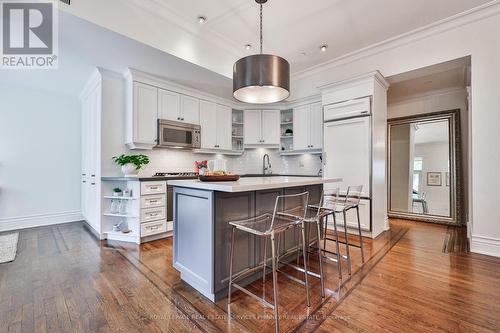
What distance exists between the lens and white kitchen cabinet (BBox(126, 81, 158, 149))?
3.62 metres

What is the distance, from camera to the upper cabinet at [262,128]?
534cm

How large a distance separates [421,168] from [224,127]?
427cm

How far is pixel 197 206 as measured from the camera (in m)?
1.94

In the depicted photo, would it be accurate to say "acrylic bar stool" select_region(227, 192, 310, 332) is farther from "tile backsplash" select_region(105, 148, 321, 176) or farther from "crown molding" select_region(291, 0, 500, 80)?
"crown molding" select_region(291, 0, 500, 80)

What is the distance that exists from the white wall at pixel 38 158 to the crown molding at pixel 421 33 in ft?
17.6

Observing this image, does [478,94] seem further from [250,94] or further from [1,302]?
[1,302]

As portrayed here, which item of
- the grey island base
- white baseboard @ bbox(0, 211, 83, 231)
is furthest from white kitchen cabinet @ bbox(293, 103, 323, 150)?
white baseboard @ bbox(0, 211, 83, 231)

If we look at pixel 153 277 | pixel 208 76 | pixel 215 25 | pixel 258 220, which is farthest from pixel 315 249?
pixel 215 25

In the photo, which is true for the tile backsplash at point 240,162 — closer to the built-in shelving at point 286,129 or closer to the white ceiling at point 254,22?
the built-in shelving at point 286,129

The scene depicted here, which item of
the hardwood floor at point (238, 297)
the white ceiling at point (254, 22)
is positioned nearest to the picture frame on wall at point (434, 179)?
the hardwood floor at point (238, 297)

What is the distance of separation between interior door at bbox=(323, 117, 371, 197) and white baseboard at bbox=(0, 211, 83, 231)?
526 centimetres

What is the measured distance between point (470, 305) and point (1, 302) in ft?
12.5

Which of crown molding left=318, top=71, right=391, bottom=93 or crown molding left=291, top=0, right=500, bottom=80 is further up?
crown molding left=291, top=0, right=500, bottom=80

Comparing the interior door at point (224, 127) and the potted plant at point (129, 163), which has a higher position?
the interior door at point (224, 127)
